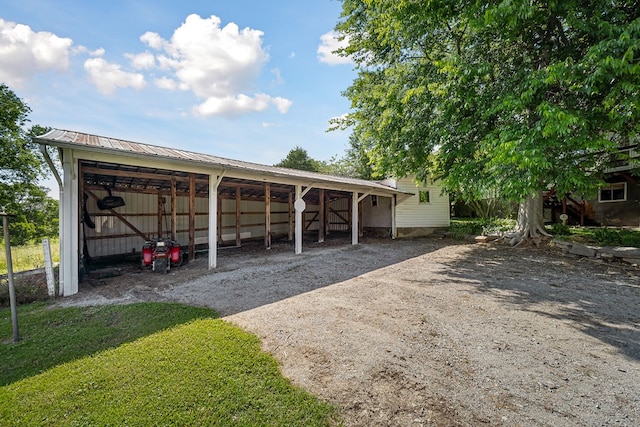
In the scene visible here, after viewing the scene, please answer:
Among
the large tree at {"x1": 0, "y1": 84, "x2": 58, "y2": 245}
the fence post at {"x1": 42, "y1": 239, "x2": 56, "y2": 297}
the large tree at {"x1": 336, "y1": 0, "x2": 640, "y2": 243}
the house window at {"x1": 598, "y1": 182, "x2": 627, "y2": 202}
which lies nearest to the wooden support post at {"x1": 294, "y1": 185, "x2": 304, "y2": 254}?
the large tree at {"x1": 336, "y1": 0, "x2": 640, "y2": 243}

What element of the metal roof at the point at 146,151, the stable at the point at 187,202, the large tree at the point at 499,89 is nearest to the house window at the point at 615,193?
the large tree at the point at 499,89

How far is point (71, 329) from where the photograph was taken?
344 cm

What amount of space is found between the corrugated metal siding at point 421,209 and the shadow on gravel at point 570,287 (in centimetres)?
532

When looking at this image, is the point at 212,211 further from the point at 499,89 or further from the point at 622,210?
the point at 622,210

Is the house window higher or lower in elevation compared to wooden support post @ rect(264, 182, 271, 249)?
higher

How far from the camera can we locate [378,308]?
4.16 metres

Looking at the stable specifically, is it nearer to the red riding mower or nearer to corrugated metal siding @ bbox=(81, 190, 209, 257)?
corrugated metal siding @ bbox=(81, 190, 209, 257)

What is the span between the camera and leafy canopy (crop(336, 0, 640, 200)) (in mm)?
4891

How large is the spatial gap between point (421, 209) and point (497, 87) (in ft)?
26.9

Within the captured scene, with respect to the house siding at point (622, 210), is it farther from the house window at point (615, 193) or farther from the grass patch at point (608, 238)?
the grass patch at point (608, 238)

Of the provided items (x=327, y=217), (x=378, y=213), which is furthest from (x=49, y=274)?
(x=378, y=213)

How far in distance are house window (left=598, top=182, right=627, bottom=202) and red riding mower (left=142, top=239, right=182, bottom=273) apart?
18.5m

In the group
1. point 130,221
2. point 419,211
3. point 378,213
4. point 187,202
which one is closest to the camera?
point 130,221

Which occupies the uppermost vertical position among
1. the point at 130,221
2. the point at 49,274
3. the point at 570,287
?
the point at 130,221
